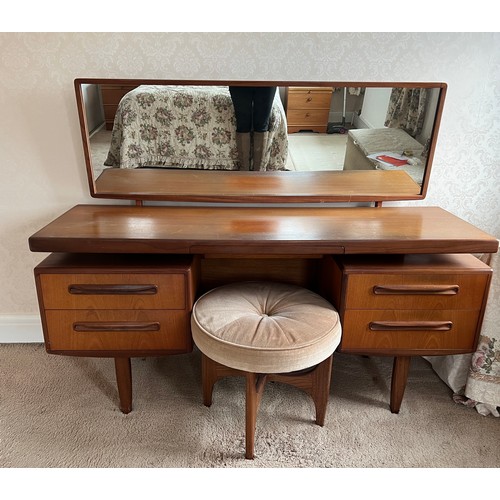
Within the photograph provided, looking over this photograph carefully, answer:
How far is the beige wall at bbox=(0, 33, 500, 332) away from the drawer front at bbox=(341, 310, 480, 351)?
0.56 meters

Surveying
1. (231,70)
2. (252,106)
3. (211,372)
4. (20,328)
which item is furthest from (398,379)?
(20,328)

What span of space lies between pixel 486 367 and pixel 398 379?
0.32 metres

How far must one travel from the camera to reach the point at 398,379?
1553 millimetres

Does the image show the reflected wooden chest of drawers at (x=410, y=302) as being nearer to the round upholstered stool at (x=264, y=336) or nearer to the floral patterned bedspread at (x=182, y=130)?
the round upholstered stool at (x=264, y=336)

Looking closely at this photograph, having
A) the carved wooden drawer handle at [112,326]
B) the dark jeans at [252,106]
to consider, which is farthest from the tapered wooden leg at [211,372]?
the dark jeans at [252,106]

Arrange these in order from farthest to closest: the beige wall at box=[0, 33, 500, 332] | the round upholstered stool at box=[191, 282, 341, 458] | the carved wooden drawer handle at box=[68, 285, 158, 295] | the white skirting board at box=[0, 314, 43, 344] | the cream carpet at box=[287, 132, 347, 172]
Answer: the white skirting board at box=[0, 314, 43, 344] < the cream carpet at box=[287, 132, 347, 172] < the beige wall at box=[0, 33, 500, 332] < the carved wooden drawer handle at box=[68, 285, 158, 295] < the round upholstered stool at box=[191, 282, 341, 458]

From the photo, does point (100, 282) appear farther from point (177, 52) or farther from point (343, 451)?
point (343, 451)

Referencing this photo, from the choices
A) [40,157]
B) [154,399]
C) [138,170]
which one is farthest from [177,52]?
[154,399]

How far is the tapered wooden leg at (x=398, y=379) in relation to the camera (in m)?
1.52

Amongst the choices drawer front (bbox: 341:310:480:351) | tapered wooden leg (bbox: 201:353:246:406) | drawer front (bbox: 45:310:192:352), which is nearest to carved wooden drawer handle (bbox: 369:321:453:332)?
drawer front (bbox: 341:310:480:351)

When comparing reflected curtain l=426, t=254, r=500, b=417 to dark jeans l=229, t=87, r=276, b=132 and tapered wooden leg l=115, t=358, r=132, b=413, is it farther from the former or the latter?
tapered wooden leg l=115, t=358, r=132, b=413

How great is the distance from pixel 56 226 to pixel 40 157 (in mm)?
367

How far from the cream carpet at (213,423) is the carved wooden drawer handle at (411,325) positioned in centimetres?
41

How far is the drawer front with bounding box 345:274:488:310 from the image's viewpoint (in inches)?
53.1
